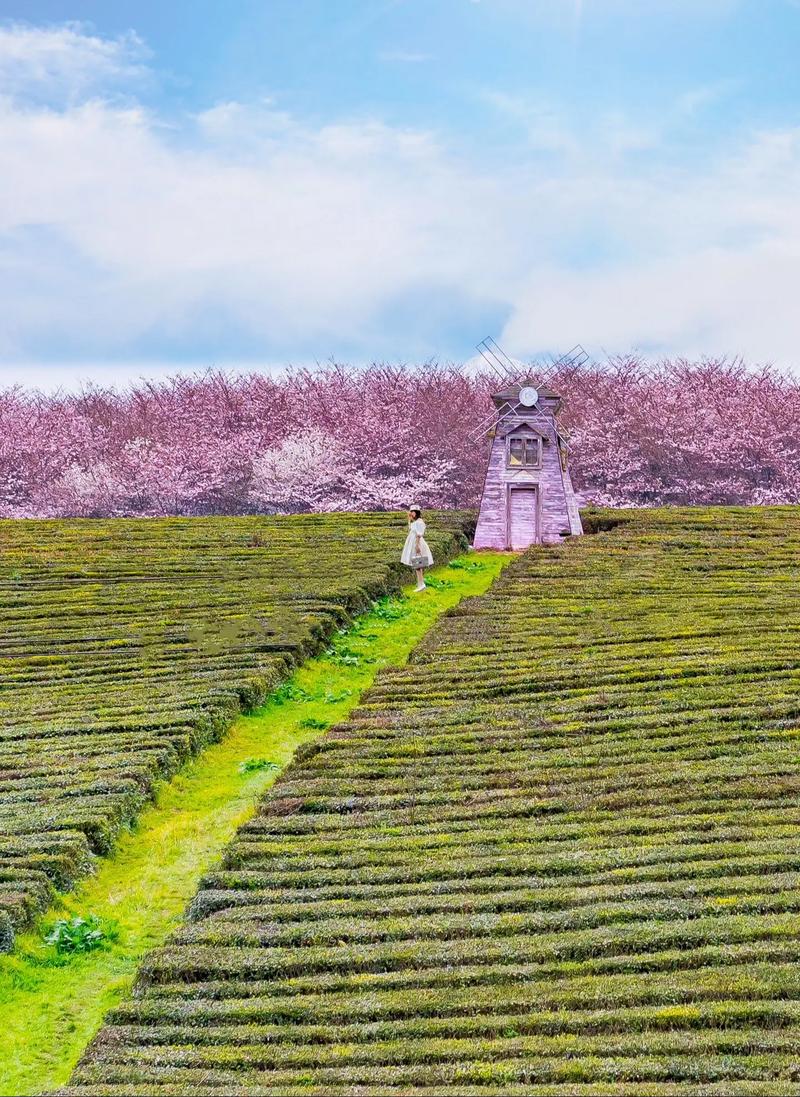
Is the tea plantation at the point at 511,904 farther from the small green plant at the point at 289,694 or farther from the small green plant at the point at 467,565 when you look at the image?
the small green plant at the point at 467,565

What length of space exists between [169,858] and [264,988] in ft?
17.7

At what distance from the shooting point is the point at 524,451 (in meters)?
40.9

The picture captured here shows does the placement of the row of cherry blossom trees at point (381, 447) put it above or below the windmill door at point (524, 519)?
above

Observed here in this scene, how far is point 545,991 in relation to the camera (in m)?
10.1

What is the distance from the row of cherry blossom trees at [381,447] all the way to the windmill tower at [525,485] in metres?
15.8

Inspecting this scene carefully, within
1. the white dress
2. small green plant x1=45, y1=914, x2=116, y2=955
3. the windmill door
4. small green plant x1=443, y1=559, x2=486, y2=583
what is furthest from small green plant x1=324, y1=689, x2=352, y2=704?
the windmill door

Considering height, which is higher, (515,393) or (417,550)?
(515,393)

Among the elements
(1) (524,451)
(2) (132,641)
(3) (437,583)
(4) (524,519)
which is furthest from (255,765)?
(1) (524,451)

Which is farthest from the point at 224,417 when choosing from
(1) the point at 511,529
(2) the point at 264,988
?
(2) the point at 264,988

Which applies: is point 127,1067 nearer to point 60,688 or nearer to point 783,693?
point 783,693

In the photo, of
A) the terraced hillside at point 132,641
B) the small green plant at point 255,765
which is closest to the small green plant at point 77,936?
the terraced hillside at point 132,641

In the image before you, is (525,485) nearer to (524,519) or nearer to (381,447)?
(524,519)

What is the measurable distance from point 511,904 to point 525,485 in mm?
29384

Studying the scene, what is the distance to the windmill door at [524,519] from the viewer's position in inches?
1587
